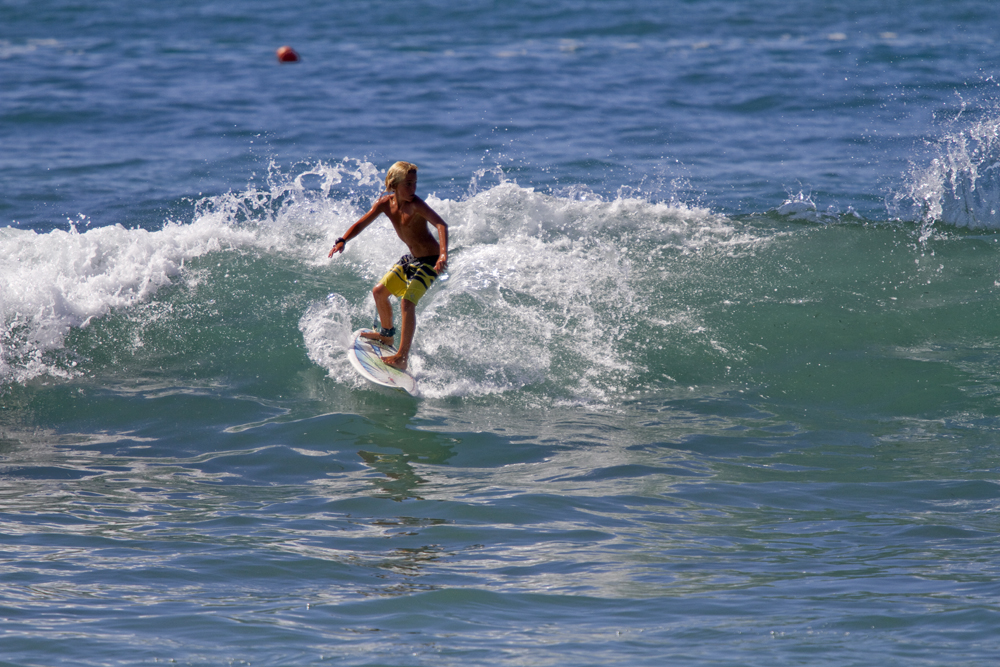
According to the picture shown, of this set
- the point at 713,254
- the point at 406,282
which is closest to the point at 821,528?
the point at 406,282

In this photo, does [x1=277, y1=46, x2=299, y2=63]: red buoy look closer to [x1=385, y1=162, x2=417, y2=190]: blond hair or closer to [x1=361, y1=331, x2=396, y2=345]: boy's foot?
[x1=361, y1=331, x2=396, y2=345]: boy's foot

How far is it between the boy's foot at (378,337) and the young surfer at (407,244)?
103 mm

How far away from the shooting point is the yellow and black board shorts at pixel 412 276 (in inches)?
291

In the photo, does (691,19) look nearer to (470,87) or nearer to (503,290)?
(470,87)

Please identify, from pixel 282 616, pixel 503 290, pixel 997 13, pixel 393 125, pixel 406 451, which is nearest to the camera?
pixel 282 616

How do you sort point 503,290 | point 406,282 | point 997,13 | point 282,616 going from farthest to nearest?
1. point 997,13
2. point 503,290
3. point 406,282
4. point 282,616

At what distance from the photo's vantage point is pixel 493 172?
44.0 ft

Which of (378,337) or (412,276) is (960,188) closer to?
(412,276)

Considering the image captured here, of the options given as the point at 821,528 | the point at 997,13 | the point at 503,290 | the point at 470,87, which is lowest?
the point at 821,528

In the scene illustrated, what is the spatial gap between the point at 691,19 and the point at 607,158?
38.4ft

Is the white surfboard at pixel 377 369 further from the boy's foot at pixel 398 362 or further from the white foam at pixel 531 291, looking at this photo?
the white foam at pixel 531 291

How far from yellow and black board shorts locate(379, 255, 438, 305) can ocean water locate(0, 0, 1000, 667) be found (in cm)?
77

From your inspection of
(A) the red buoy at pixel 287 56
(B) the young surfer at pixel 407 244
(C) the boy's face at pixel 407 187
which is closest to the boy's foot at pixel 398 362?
(B) the young surfer at pixel 407 244

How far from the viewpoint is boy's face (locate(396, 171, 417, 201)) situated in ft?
22.9
